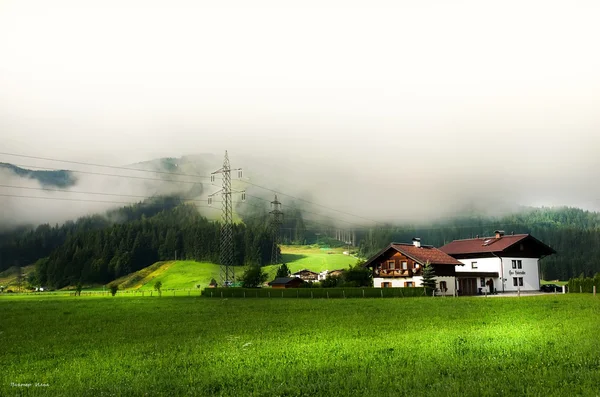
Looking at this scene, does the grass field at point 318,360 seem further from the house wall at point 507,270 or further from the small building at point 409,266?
the house wall at point 507,270

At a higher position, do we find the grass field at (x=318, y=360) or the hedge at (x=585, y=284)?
the grass field at (x=318, y=360)

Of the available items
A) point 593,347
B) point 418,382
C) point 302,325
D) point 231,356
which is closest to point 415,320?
point 302,325

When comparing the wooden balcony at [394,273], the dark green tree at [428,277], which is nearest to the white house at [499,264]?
the wooden balcony at [394,273]

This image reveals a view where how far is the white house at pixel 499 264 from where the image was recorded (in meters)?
92.1

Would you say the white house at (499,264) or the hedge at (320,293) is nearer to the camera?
the hedge at (320,293)

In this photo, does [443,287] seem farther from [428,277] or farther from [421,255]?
[428,277]

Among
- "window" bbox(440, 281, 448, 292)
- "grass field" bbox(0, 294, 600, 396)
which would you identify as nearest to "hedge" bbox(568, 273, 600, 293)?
"window" bbox(440, 281, 448, 292)

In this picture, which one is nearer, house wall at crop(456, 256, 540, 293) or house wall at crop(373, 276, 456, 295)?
house wall at crop(373, 276, 456, 295)

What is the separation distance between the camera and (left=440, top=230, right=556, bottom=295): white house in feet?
302

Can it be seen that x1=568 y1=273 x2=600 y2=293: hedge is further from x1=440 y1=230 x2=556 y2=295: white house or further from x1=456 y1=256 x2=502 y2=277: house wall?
x1=456 y1=256 x2=502 y2=277: house wall

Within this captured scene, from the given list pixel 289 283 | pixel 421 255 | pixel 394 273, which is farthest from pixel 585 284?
pixel 289 283

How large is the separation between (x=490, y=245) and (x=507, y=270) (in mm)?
6201

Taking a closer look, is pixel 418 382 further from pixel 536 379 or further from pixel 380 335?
pixel 380 335

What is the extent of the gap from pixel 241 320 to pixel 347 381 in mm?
21842
